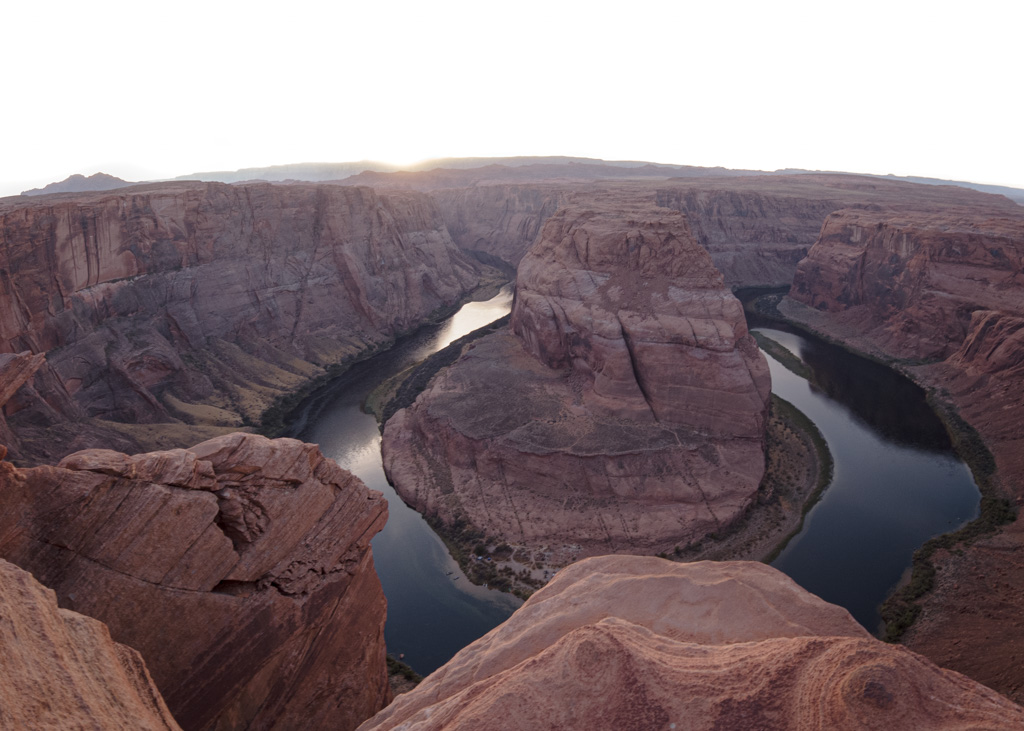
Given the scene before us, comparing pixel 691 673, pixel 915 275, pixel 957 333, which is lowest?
pixel 957 333

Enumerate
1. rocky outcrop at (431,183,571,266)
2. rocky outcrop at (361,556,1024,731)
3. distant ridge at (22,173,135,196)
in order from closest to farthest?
rocky outcrop at (361,556,1024,731) → rocky outcrop at (431,183,571,266) → distant ridge at (22,173,135,196)

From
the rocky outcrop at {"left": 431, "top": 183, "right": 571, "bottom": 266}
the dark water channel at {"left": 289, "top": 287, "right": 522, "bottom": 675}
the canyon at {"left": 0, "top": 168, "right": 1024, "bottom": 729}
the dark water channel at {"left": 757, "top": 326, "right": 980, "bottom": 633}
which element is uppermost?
the rocky outcrop at {"left": 431, "top": 183, "right": 571, "bottom": 266}

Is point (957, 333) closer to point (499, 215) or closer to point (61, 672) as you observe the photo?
point (61, 672)

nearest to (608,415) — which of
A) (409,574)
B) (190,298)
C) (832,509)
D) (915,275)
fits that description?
(832,509)

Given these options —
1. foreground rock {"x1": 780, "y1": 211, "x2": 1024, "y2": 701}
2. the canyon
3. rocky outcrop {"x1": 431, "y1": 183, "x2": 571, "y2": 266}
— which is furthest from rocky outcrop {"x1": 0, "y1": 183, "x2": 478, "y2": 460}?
foreground rock {"x1": 780, "y1": 211, "x2": 1024, "y2": 701}

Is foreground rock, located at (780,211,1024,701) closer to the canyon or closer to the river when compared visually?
the canyon

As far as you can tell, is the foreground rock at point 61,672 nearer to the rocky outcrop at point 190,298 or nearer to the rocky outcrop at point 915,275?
the rocky outcrop at point 190,298

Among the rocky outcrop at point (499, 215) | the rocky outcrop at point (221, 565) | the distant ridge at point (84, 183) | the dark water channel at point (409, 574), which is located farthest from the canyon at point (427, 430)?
the distant ridge at point (84, 183)

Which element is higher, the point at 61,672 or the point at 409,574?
the point at 61,672
